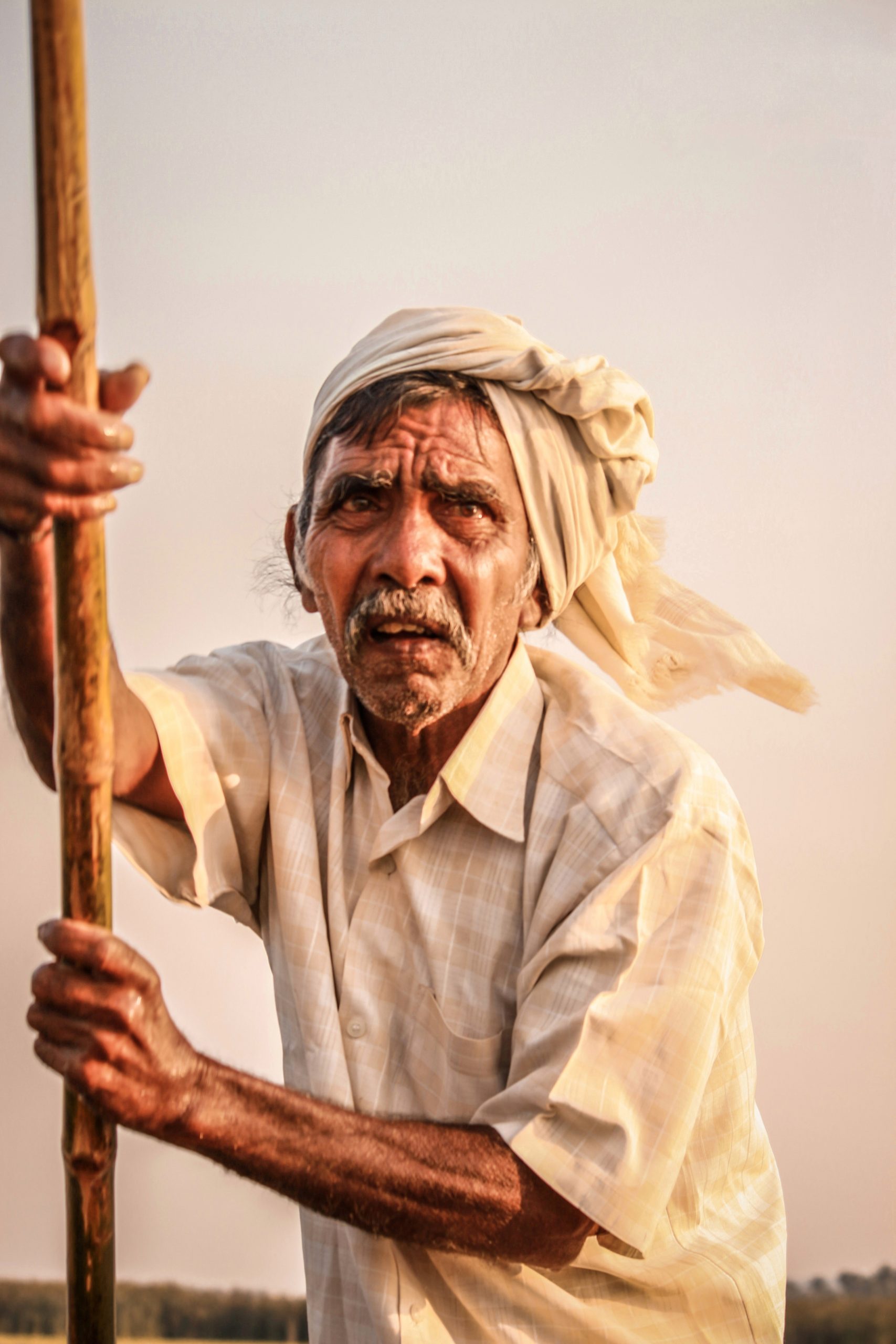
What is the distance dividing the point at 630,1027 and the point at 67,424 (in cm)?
66

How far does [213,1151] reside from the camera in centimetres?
102

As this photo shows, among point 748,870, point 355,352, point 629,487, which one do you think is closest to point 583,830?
point 748,870

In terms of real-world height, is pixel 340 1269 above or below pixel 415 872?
below

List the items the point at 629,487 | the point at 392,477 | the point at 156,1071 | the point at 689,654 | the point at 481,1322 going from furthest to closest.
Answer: the point at 689,654 < the point at 629,487 < the point at 392,477 < the point at 481,1322 < the point at 156,1071

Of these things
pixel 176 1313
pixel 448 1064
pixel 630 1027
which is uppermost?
pixel 630 1027

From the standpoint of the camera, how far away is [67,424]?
824mm

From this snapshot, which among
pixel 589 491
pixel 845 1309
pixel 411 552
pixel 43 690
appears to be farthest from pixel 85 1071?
pixel 845 1309

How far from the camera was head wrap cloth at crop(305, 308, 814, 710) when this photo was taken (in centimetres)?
132

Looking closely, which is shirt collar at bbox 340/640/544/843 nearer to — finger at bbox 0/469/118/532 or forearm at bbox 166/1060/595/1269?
forearm at bbox 166/1060/595/1269

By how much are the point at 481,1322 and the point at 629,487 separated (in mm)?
839

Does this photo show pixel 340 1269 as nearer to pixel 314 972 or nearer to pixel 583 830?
pixel 314 972

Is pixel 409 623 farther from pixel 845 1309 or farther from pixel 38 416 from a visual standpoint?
pixel 845 1309

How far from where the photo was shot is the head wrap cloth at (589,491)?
4.32 ft

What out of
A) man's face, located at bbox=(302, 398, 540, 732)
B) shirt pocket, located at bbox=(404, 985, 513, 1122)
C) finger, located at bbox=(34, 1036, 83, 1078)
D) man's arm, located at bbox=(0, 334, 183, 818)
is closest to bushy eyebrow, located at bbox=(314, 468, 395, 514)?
man's face, located at bbox=(302, 398, 540, 732)
